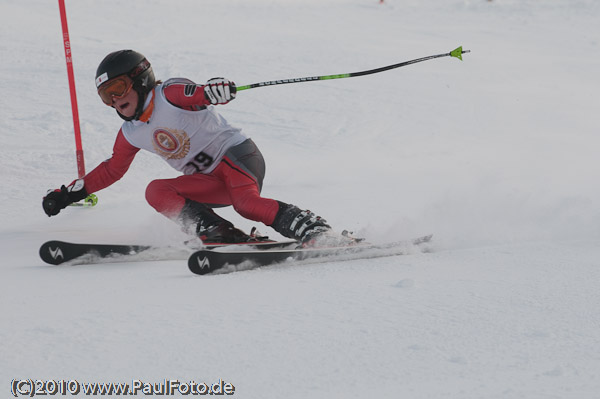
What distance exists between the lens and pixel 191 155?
3.88m

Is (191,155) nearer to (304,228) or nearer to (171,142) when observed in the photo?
(171,142)

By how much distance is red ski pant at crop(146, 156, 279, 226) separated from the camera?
11.9 feet

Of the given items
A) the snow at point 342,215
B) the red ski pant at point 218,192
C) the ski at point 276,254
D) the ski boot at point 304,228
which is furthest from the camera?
the red ski pant at point 218,192

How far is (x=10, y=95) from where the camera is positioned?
791 centimetres

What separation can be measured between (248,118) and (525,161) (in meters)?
2.94

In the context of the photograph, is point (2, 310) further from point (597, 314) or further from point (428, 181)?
point (428, 181)

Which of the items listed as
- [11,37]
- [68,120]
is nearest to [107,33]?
[11,37]

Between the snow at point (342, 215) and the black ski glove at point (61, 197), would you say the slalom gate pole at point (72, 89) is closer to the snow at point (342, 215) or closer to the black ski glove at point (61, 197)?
the snow at point (342, 215)

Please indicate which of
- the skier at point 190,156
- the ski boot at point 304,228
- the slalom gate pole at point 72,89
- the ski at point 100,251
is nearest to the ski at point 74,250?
the ski at point 100,251

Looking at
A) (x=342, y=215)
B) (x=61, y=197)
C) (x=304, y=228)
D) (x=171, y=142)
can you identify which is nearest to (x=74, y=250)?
(x=61, y=197)

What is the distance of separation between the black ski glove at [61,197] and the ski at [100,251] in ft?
1.68

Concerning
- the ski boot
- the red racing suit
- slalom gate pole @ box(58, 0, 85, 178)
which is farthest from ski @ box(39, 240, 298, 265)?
slalom gate pole @ box(58, 0, 85, 178)

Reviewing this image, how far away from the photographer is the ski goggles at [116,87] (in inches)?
140

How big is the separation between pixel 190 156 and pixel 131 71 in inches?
22.0
